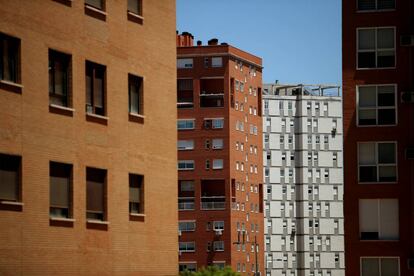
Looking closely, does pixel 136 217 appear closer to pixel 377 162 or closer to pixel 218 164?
pixel 377 162

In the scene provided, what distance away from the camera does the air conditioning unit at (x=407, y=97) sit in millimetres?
56375

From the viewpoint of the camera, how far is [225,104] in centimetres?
14250

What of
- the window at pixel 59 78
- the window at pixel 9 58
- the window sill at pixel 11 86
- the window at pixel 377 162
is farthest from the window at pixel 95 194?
the window at pixel 377 162

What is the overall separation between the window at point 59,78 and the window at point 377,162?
76.3ft

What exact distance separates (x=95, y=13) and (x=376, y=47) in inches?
886

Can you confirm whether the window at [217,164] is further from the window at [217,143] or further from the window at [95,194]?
the window at [95,194]

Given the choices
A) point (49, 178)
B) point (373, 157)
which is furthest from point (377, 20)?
point (49, 178)

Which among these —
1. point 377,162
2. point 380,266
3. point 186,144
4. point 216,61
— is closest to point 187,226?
point 186,144

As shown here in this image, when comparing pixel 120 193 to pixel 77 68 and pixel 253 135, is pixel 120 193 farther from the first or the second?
pixel 253 135

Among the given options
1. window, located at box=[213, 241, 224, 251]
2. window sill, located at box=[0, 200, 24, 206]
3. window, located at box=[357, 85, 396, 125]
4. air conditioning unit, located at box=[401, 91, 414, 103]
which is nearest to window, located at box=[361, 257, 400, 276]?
window, located at box=[357, 85, 396, 125]

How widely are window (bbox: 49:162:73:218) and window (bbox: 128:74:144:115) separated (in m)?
5.53

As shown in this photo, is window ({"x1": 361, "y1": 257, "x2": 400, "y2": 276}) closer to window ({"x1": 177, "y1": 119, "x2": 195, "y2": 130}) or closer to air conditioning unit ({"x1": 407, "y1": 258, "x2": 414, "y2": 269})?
air conditioning unit ({"x1": 407, "y1": 258, "x2": 414, "y2": 269})

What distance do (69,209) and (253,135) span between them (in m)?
115

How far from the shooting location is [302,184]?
184 metres
